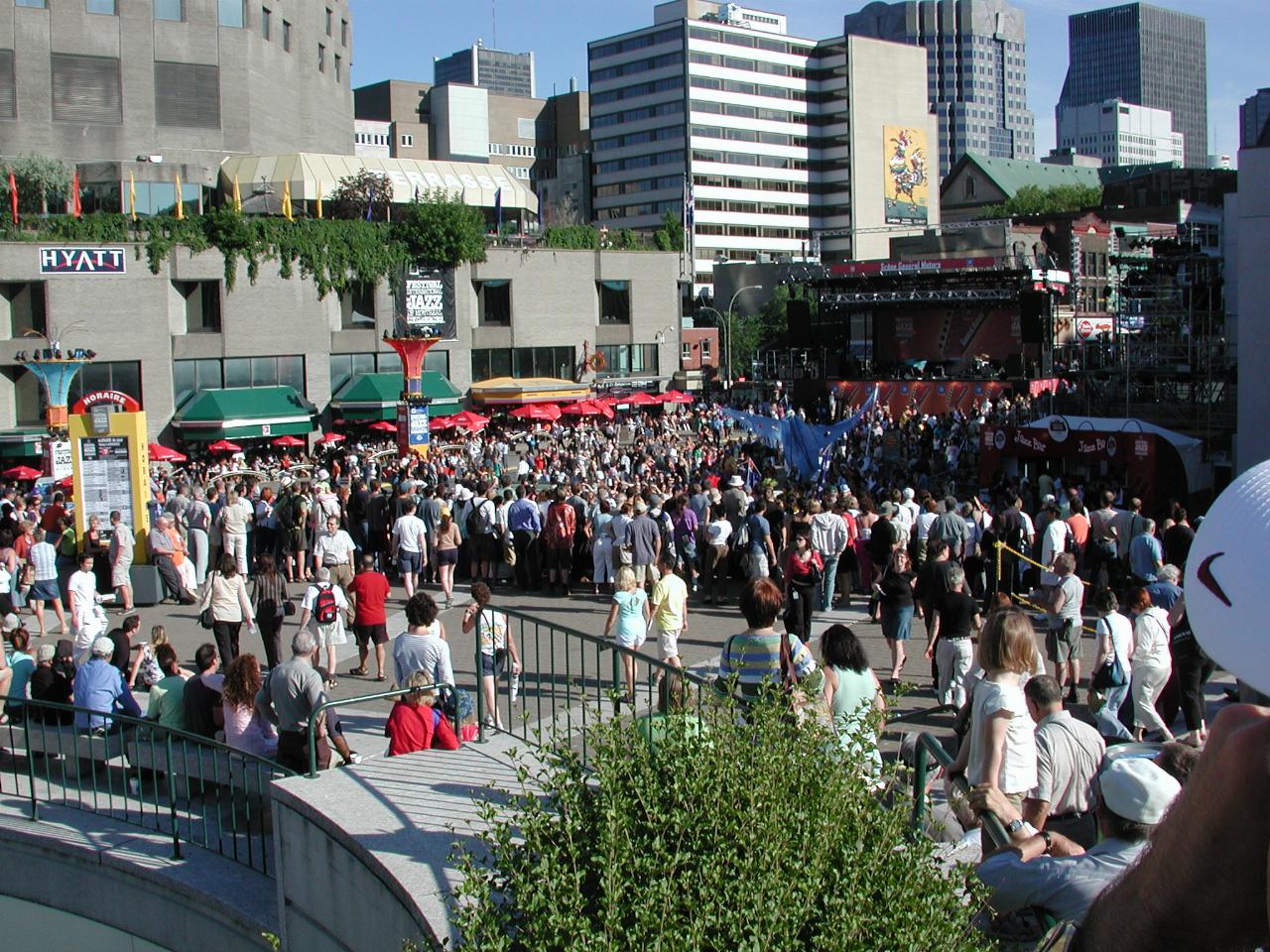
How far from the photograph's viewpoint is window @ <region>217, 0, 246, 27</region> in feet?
171

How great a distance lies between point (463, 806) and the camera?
22.4 ft

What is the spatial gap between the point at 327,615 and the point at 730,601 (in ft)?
20.7

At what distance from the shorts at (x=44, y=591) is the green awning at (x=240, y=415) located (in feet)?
92.0

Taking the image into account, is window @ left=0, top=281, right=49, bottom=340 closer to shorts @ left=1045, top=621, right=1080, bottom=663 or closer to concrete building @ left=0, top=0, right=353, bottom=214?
concrete building @ left=0, top=0, right=353, bottom=214

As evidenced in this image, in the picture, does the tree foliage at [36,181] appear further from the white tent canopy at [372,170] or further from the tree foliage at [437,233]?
the tree foliage at [437,233]

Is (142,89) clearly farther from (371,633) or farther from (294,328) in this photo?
(371,633)

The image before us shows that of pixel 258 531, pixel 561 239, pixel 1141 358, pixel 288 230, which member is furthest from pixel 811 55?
pixel 258 531

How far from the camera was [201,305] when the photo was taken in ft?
151

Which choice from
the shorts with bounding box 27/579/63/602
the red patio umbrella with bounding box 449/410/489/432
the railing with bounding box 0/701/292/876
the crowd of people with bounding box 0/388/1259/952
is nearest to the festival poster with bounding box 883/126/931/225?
the red patio umbrella with bounding box 449/410/489/432

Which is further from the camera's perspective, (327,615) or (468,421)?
(468,421)

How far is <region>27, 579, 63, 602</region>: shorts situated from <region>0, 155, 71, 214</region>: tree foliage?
3250 centimetres

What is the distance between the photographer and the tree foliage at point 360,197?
5125 centimetres

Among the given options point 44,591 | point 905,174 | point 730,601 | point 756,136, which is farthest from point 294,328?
point 905,174

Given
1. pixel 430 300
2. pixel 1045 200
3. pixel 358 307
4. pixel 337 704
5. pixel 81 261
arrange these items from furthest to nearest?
pixel 1045 200, pixel 358 307, pixel 430 300, pixel 81 261, pixel 337 704
